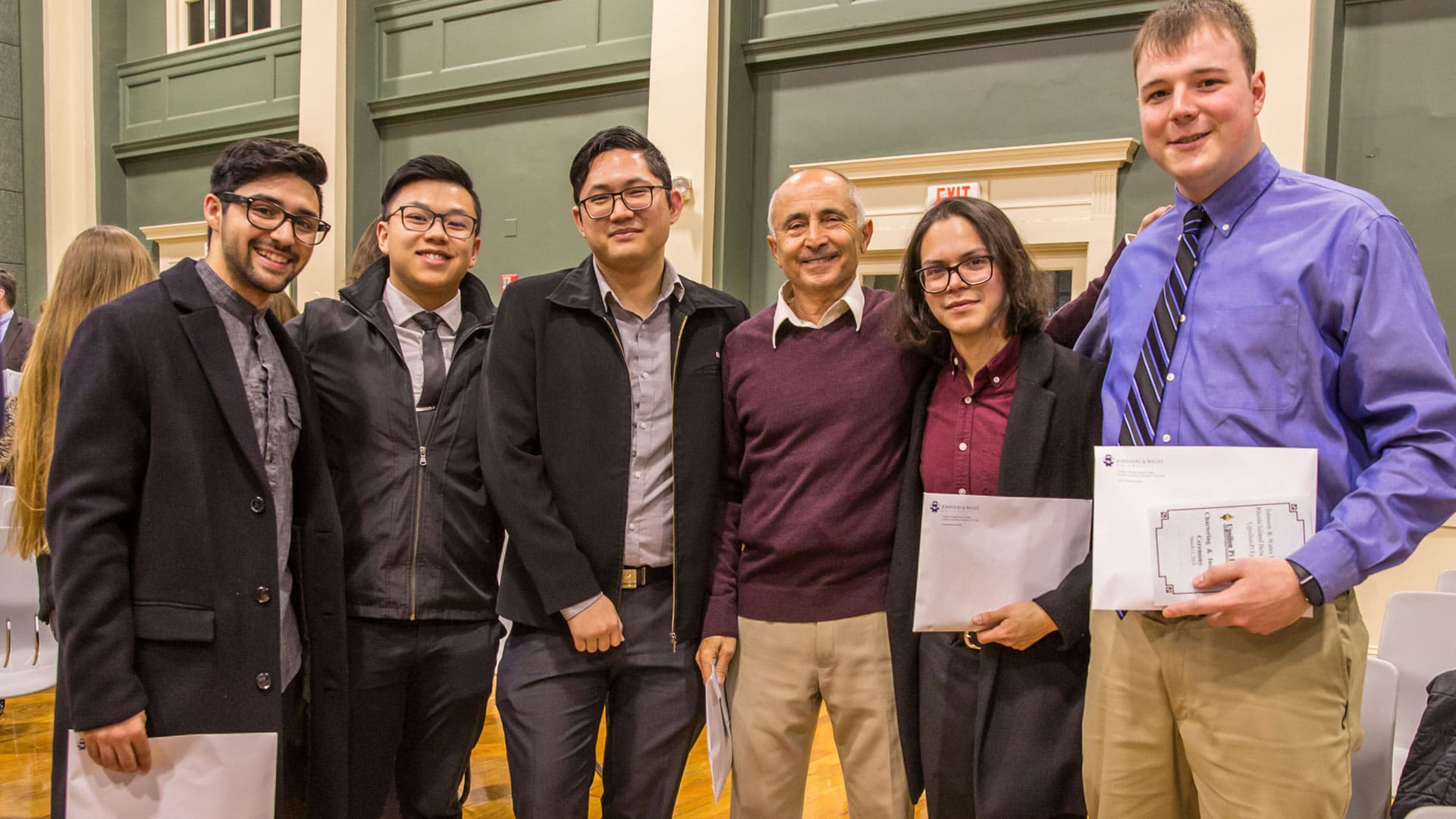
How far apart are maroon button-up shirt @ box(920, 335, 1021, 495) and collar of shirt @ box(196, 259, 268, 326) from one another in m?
1.37

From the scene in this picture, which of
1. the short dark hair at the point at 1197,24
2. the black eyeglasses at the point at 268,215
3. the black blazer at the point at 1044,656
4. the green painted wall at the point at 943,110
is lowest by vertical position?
the black blazer at the point at 1044,656

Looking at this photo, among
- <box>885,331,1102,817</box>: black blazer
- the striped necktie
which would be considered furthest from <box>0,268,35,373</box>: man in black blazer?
the striped necktie

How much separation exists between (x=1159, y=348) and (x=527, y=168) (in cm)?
641

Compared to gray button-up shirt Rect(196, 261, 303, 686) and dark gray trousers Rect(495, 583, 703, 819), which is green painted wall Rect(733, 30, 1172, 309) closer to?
dark gray trousers Rect(495, 583, 703, 819)

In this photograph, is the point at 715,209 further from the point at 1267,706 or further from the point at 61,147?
the point at 61,147

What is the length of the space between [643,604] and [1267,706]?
1.18 meters

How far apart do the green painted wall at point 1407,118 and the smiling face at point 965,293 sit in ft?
12.6

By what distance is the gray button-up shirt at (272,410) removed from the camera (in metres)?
1.93

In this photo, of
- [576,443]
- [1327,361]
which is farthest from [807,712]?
[1327,361]

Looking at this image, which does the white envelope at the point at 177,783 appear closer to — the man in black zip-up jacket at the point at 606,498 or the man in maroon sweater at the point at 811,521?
the man in black zip-up jacket at the point at 606,498

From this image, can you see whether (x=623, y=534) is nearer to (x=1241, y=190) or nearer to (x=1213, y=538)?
(x=1213, y=538)

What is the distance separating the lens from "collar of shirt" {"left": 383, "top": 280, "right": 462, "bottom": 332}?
2330 millimetres

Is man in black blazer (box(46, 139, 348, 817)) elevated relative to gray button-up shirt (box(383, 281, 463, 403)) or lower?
lower

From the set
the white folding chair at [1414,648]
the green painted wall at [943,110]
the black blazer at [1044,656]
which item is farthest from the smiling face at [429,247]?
the green painted wall at [943,110]
